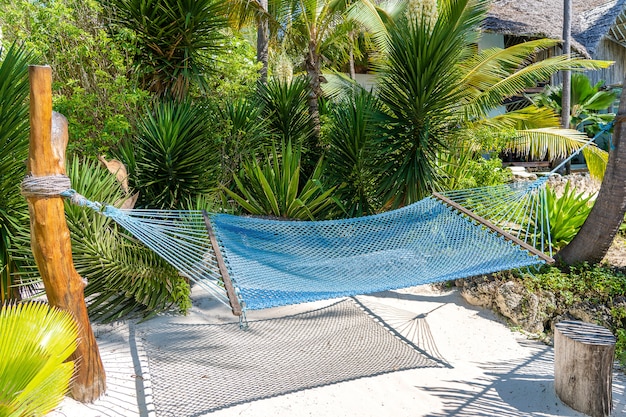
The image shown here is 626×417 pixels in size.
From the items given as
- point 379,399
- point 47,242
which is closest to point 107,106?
point 47,242

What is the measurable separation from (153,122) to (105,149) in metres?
0.52

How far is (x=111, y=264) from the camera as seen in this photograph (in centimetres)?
379

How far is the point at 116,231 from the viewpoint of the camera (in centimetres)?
399

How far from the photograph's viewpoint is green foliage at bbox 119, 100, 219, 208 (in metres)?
4.57

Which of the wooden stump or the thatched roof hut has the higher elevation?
the thatched roof hut

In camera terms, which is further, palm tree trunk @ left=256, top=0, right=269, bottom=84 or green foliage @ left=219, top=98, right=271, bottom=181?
palm tree trunk @ left=256, top=0, right=269, bottom=84

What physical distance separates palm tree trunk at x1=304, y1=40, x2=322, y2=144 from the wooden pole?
3.88 m

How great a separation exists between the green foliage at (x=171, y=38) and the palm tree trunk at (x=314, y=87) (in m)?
1.41

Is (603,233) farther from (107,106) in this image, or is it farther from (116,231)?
(107,106)

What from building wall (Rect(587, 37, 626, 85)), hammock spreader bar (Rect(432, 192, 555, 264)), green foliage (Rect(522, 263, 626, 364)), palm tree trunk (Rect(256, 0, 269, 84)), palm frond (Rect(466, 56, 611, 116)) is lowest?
green foliage (Rect(522, 263, 626, 364))

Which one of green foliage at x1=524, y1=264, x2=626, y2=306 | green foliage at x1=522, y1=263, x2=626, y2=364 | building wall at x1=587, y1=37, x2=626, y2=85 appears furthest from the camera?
building wall at x1=587, y1=37, x2=626, y2=85

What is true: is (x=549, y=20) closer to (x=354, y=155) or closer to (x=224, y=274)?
(x=354, y=155)

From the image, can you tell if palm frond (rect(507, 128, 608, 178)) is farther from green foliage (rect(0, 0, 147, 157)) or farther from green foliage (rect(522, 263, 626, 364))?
green foliage (rect(0, 0, 147, 157))

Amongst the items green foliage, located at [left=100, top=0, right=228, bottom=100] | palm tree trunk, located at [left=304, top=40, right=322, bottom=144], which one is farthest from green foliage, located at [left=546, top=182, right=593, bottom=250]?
green foliage, located at [left=100, top=0, right=228, bottom=100]
